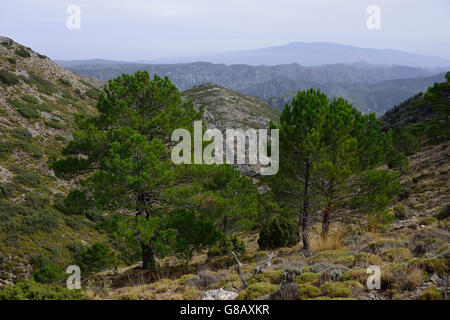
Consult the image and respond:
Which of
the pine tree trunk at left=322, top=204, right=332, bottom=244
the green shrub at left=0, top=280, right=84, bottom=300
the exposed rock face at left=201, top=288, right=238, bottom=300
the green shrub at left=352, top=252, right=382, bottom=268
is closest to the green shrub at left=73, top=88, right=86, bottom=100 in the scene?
the pine tree trunk at left=322, top=204, right=332, bottom=244

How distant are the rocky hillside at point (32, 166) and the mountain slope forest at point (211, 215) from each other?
0.14 meters

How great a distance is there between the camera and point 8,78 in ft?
107

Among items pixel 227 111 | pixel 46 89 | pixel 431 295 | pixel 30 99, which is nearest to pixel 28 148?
pixel 30 99

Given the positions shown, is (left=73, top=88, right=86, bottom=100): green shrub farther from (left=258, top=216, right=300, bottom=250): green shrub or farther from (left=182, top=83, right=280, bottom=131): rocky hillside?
(left=258, top=216, right=300, bottom=250): green shrub

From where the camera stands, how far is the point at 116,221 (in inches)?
377

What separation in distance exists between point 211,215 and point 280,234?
5.01 meters

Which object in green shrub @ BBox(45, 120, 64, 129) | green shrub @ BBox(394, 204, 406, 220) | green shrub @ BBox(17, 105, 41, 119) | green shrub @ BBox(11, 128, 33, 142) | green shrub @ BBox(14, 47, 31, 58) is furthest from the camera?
green shrub @ BBox(14, 47, 31, 58)

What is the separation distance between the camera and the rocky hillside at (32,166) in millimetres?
15242

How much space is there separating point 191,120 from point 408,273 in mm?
9411

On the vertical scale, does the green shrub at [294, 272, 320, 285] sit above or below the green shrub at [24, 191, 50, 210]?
above

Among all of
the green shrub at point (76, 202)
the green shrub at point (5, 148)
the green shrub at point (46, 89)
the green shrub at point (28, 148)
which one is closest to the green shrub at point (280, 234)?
the green shrub at point (76, 202)

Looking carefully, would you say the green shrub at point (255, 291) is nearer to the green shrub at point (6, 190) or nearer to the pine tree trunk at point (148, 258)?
the pine tree trunk at point (148, 258)

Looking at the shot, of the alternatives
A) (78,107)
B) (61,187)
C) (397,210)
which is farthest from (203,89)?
(397,210)

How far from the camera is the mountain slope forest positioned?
654cm
